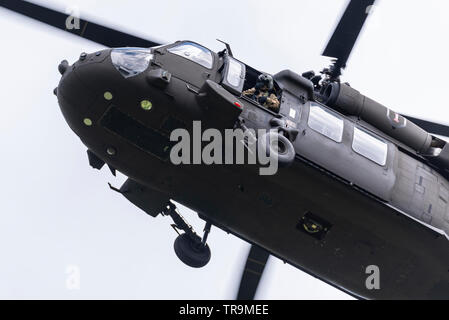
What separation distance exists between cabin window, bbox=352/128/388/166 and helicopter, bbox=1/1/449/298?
32 mm

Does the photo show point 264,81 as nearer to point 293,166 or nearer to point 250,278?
point 293,166

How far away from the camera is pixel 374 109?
50.1 ft

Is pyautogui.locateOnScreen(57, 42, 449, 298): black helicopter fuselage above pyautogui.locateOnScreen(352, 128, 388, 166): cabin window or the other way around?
the other way around

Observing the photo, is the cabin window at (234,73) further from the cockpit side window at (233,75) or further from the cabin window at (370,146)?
the cabin window at (370,146)

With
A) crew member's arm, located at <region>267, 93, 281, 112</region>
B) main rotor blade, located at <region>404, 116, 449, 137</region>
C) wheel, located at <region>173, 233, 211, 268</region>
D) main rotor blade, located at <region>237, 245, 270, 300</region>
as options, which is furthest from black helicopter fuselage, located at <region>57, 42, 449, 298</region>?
main rotor blade, located at <region>237, 245, 270, 300</region>

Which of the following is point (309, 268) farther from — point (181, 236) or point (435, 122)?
point (435, 122)

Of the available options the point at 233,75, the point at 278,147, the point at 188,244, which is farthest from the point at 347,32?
the point at 188,244

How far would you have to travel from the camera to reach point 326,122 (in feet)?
46.0

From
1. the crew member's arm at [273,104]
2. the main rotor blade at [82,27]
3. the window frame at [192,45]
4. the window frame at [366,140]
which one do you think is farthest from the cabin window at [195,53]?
the window frame at [366,140]

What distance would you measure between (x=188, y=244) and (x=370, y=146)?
4.75m

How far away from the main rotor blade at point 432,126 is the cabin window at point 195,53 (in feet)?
19.8

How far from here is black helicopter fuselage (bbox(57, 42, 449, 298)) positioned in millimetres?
12633

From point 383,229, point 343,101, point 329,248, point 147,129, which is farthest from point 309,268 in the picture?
point 147,129

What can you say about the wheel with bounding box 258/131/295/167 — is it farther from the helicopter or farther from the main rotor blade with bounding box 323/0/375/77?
the main rotor blade with bounding box 323/0/375/77
